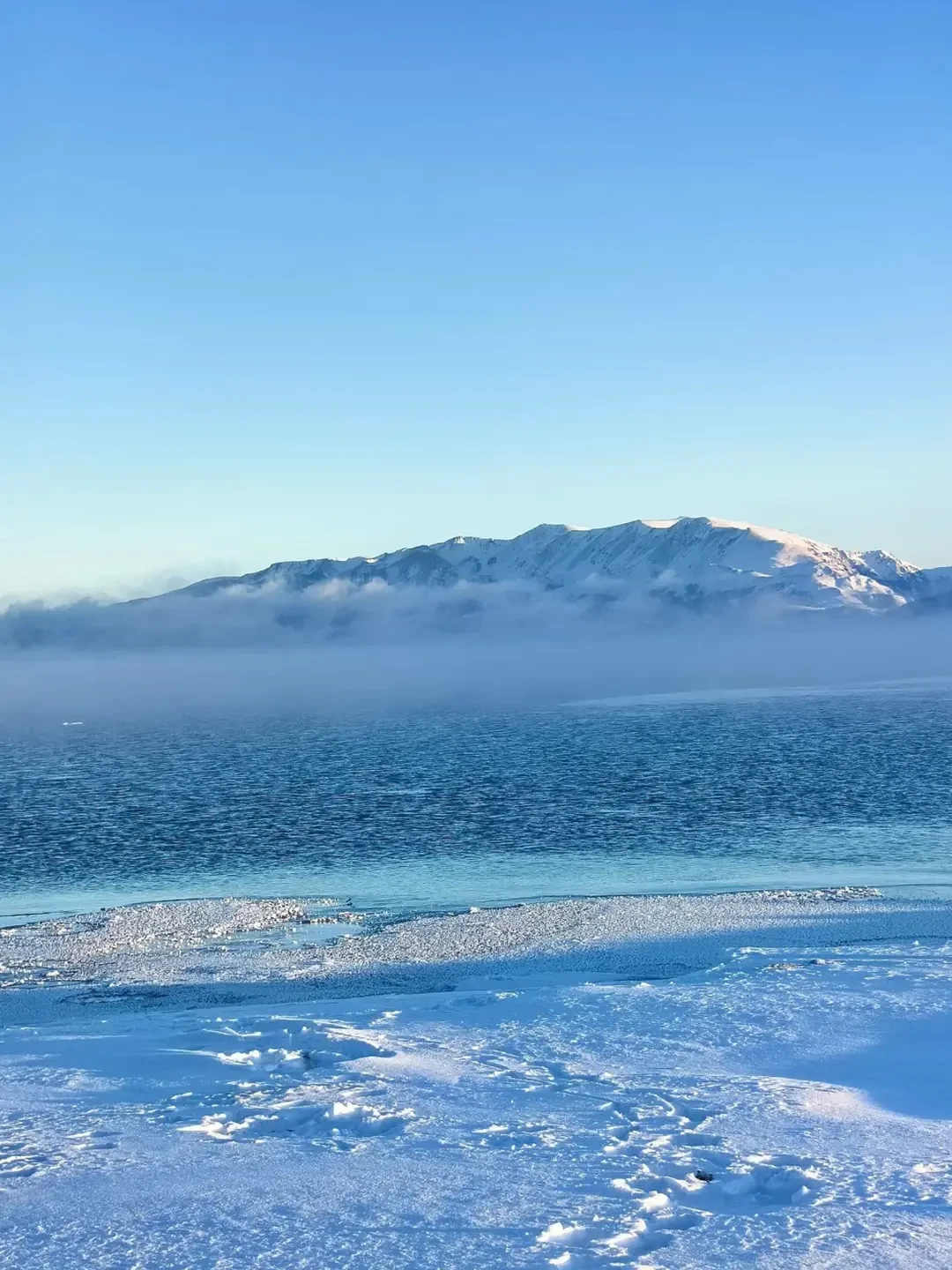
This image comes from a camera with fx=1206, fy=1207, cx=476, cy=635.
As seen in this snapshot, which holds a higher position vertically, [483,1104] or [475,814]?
[483,1104]

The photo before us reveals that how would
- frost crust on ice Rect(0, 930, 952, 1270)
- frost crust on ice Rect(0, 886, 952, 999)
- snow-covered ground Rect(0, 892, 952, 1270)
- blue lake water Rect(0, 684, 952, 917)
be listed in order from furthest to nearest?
1. blue lake water Rect(0, 684, 952, 917)
2. frost crust on ice Rect(0, 886, 952, 999)
3. snow-covered ground Rect(0, 892, 952, 1270)
4. frost crust on ice Rect(0, 930, 952, 1270)

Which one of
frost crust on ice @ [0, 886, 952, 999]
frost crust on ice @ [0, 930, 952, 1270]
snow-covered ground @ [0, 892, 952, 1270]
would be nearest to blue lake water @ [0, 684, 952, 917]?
frost crust on ice @ [0, 886, 952, 999]

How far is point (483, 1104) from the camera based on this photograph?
14430 mm

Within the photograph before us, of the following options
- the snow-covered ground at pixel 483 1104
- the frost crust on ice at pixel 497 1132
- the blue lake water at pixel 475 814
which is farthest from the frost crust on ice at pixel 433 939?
the frost crust on ice at pixel 497 1132

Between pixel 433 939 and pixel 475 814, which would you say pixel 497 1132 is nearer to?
pixel 433 939

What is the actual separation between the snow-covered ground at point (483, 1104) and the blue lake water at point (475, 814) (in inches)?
301

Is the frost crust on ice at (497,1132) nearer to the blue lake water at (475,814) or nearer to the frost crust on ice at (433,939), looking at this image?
the frost crust on ice at (433,939)

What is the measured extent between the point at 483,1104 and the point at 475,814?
95.5 ft

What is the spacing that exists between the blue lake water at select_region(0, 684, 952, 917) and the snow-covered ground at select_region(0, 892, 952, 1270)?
765 centimetres

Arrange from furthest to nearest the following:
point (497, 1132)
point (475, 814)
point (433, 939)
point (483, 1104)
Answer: point (475, 814) < point (433, 939) < point (483, 1104) < point (497, 1132)

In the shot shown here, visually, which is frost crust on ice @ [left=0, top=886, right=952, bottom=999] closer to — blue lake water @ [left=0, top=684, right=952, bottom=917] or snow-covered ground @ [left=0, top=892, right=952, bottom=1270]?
snow-covered ground @ [left=0, top=892, right=952, bottom=1270]

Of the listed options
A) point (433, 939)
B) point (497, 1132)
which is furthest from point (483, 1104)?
point (433, 939)

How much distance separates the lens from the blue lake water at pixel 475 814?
3234cm

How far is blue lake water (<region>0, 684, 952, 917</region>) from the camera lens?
32.3 meters
